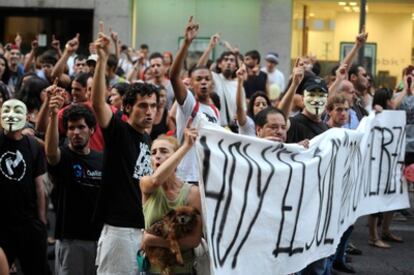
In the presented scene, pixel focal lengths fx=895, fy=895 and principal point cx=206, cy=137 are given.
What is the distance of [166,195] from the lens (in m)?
5.05

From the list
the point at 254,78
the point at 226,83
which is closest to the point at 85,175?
the point at 226,83

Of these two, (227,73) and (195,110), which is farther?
(227,73)

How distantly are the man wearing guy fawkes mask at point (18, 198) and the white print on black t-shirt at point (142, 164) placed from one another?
119 centimetres

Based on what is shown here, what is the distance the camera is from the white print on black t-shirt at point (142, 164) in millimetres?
5715

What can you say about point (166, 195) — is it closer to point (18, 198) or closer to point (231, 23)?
point (18, 198)

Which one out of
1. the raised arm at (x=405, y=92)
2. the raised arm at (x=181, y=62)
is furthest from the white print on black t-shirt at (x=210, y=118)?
the raised arm at (x=405, y=92)

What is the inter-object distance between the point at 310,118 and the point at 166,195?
2535mm

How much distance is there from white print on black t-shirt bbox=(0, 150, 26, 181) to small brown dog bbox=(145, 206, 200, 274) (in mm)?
1865

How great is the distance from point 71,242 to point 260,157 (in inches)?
61.6

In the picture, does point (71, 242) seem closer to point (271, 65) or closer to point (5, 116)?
point (5, 116)

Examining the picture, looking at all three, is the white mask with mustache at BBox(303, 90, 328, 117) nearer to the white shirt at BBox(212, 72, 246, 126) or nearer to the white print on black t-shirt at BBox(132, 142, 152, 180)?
the white print on black t-shirt at BBox(132, 142, 152, 180)

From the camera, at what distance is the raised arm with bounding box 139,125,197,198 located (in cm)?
484

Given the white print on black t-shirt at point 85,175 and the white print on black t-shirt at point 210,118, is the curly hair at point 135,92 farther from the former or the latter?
the white print on black t-shirt at point 210,118

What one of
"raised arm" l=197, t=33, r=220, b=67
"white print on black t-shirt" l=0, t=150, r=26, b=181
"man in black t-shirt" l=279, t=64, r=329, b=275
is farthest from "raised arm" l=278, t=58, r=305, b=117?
"raised arm" l=197, t=33, r=220, b=67
